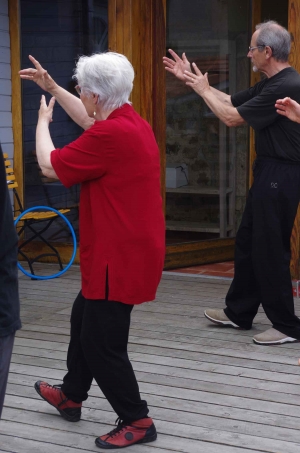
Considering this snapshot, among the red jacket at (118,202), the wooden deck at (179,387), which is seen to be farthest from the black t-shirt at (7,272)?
the wooden deck at (179,387)

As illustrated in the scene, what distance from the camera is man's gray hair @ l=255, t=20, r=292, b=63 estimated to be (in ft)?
14.9

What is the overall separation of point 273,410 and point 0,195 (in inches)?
77.3

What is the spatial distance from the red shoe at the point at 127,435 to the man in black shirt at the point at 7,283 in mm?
1119

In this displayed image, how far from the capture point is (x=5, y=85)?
6.92 m

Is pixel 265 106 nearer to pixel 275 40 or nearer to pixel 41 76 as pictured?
pixel 275 40

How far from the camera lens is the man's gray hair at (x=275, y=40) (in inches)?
178

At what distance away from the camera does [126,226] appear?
3.10 m

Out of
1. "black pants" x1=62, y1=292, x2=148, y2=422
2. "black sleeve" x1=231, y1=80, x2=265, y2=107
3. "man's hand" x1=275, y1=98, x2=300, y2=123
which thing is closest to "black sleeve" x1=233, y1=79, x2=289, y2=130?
"black sleeve" x1=231, y1=80, x2=265, y2=107

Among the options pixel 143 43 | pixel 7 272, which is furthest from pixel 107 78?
pixel 143 43

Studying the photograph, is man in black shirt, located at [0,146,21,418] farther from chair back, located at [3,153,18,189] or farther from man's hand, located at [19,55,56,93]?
chair back, located at [3,153,18,189]

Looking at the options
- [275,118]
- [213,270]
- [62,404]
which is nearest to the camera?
[62,404]

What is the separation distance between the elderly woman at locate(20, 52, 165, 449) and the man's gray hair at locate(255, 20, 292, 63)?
1569mm

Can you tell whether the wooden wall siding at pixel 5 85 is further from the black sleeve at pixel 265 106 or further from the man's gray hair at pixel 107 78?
the man's gray hair at pixel 107 78

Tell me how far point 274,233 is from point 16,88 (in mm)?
3176
